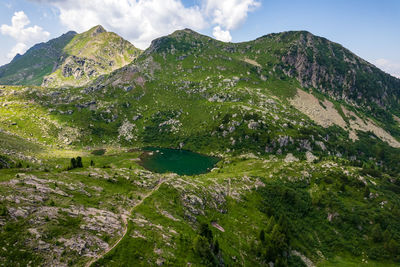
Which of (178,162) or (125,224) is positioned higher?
(125,224)

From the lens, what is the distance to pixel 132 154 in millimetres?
186125

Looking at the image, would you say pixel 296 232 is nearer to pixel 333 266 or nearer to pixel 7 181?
pixel 333 266

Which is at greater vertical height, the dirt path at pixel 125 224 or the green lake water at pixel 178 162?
the dirt path at pixel 125 224

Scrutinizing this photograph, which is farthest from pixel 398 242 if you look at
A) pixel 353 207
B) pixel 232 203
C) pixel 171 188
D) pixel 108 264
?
pixel 108 264

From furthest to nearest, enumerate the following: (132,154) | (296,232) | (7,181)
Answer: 1. (132,154)
2. (296,232)
3. (7,181)

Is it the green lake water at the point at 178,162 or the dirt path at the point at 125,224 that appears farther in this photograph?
the green lake water at the point at 178,162

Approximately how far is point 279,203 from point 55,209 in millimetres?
96256

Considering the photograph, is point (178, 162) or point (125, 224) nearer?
point (125, 224)

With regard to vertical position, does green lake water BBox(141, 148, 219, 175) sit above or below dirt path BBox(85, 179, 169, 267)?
below

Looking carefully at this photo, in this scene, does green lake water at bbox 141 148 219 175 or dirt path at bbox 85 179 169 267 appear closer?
dirt path at bbox 85 179 169 267

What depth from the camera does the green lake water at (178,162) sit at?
156163mm

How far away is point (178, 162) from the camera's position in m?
176

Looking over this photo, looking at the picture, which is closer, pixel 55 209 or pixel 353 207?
pixel 55 209

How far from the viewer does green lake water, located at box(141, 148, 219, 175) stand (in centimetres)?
15616
